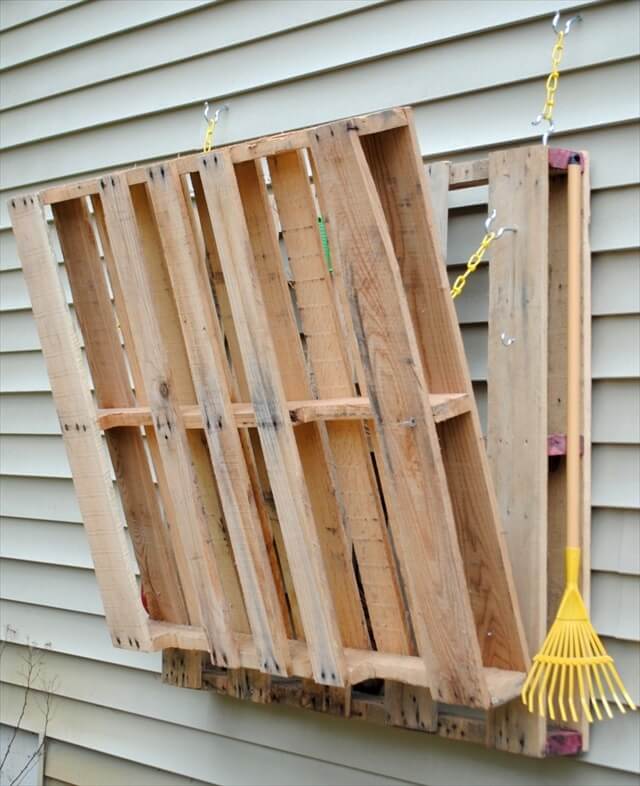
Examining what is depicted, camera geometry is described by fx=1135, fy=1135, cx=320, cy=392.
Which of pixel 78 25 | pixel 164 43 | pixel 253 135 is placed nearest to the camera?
pixel 253 135

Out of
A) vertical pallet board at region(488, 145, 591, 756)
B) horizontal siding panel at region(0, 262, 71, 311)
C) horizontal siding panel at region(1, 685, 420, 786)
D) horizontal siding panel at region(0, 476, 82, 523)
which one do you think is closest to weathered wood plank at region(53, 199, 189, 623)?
horizontal siding panel at region(1, 685, 420, 786)

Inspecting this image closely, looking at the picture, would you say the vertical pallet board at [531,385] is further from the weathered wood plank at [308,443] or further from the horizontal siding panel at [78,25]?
the horizontal siding panel at [78,25]

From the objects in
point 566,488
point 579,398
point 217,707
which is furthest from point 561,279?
point 217,707

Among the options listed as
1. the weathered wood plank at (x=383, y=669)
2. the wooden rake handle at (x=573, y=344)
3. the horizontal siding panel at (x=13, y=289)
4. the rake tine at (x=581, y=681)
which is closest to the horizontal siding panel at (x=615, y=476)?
the wooden rake handle at (x=573, y=344)

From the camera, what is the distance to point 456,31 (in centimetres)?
286

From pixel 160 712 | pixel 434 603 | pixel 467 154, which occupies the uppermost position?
pixel 467 154

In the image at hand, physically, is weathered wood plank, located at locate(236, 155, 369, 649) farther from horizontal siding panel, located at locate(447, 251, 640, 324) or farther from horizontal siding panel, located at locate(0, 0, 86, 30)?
horizontal siding panel, located at locate(0, 0, 86, 30)

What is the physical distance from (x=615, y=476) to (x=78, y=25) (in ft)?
8.39

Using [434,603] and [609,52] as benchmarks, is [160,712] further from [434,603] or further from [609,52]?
[609,52]

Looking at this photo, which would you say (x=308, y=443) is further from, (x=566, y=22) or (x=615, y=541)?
(x=566, y=22)

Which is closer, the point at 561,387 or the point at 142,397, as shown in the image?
the point at 561,387

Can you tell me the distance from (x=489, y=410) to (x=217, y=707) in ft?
4.94

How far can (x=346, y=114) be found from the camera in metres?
3.13

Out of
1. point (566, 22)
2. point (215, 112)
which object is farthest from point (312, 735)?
point (566, 22)
